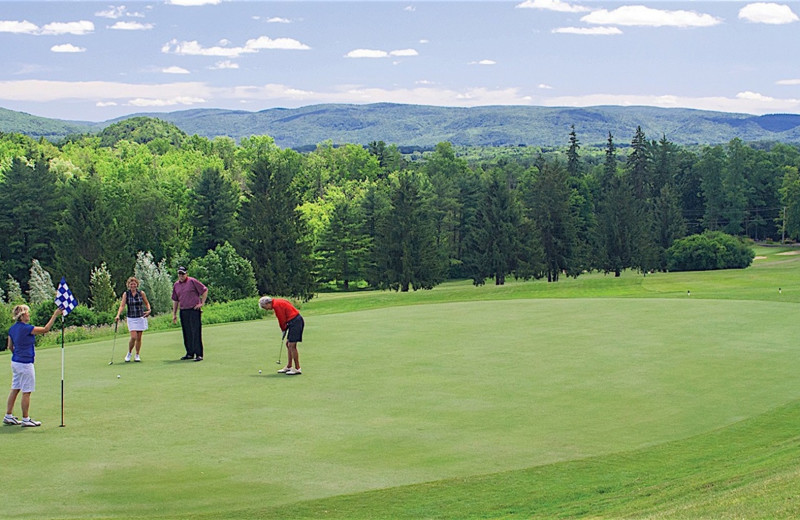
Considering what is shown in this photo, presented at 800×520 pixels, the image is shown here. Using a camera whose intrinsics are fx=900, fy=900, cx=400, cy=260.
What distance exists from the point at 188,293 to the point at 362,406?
678cm

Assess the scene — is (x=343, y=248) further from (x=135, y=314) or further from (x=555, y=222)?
(x=135, y=314)

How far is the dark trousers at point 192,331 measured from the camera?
778 inches

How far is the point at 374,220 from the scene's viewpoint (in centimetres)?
10206

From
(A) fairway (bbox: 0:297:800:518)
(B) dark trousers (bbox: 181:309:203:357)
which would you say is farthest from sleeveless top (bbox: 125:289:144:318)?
(A) fairway (bbox: 0:297:800:518)

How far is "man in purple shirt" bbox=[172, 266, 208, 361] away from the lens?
64.9ft

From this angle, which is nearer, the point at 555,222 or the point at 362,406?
the point at 362,406

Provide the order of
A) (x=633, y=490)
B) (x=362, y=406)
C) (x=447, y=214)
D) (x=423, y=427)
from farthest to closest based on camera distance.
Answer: (x=447, y=214) → (x=362, y=406) → (x=423, y=427) → (x=633, y=490)

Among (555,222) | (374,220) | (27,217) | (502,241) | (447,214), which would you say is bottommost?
(502,241)

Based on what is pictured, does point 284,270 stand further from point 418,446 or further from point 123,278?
point 418,446

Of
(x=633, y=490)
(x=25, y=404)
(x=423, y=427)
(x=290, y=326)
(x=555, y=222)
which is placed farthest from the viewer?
(x=555, y=222)

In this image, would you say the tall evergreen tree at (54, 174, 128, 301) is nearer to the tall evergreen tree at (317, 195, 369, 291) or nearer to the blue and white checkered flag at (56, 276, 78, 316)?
the tall evergreen tree at (317, 195, 369, 291)

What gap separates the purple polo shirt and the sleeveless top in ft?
2.53

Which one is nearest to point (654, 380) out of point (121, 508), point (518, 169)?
point (121, 508)

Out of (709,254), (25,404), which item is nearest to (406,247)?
(709,254)
